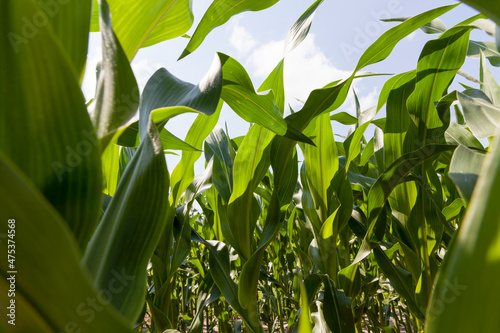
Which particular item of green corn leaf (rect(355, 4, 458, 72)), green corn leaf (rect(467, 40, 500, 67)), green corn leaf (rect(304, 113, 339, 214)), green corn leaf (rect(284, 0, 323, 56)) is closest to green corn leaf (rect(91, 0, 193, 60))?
green corn leaf (rect(284, 0, 323, 56))

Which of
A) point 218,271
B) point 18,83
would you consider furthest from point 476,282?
point 218,271

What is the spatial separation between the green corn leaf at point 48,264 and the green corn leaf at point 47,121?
0.08 m

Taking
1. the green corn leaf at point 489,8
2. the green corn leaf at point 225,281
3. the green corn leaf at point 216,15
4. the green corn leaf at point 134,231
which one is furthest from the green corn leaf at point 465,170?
the green corn leaf at point 225,281

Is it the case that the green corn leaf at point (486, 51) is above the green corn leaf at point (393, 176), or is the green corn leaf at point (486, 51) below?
above

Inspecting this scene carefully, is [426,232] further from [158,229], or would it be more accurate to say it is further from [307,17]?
[158,229]

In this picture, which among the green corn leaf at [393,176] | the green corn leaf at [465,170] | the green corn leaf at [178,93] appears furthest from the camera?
the green corn leaf at [393,176]

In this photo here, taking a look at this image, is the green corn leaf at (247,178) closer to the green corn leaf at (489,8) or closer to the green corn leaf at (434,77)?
the green corn leaf at (434,77)

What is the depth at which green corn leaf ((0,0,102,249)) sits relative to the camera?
0.25m

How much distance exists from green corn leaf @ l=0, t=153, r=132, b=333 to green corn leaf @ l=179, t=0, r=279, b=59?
43cm

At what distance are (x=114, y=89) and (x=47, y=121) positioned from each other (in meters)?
0.07

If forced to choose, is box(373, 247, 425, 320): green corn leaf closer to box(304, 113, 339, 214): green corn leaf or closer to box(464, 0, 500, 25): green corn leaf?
box(304, 113, 339, 214): green corn leaf

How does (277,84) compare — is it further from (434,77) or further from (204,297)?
(204,297)

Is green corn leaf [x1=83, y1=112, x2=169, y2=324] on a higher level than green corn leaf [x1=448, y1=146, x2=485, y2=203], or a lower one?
higher

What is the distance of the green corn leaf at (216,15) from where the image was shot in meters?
0.54
